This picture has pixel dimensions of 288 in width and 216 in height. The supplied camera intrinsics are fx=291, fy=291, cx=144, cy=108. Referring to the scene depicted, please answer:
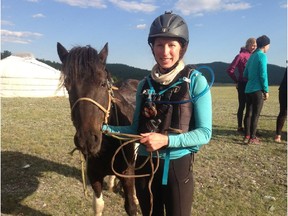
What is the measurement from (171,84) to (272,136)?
250 inches

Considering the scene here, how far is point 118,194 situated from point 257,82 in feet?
12.6

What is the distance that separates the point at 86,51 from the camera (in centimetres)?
252

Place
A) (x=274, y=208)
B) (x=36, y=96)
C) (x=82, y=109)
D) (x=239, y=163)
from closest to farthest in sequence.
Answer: (x=82, y=109) → (x=274, y=208) → (x=239, y=163) → (x=36, y=96)

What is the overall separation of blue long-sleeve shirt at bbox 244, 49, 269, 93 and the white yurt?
40.0 ft

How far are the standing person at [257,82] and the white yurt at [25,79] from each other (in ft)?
39.7

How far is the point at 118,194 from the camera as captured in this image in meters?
4.48

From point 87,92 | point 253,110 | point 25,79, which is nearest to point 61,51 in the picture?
point 87,92

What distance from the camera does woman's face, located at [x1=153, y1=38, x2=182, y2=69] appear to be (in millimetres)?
2062

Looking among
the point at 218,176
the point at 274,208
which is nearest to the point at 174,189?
the point at 274,208

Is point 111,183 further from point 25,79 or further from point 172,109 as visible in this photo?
point 25,79

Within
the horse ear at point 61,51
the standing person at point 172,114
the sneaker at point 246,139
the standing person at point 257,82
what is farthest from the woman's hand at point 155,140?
the sneaker at point 246,139

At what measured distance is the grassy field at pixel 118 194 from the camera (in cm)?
400

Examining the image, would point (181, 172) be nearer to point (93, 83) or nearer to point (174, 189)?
point (174, 189)

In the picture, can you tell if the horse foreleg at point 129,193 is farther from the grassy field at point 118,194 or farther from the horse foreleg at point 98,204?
the grassy field at point 118,194
